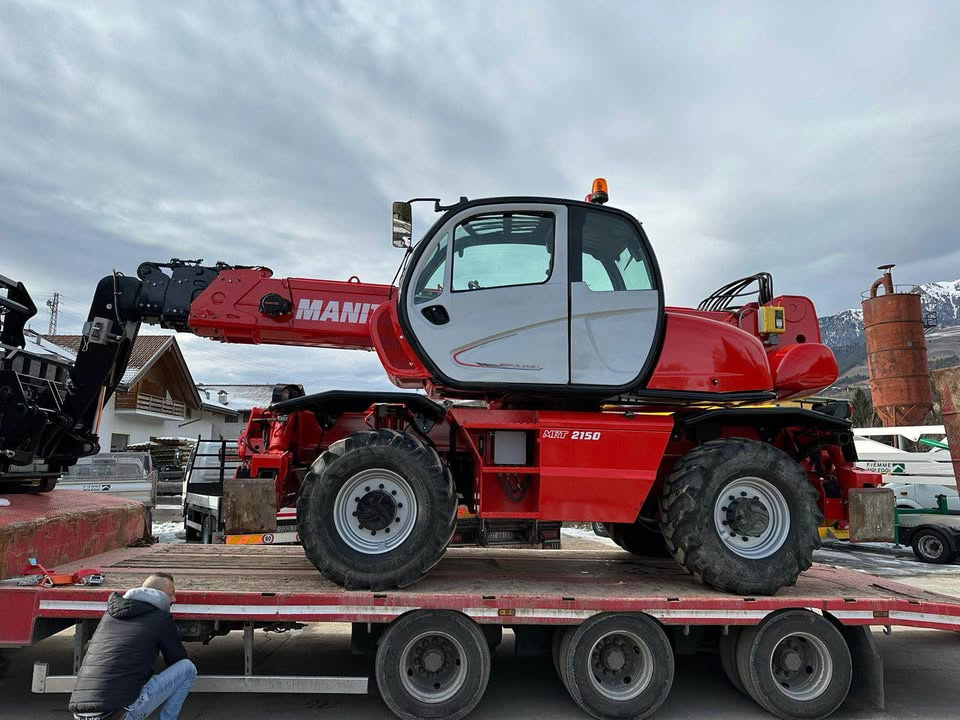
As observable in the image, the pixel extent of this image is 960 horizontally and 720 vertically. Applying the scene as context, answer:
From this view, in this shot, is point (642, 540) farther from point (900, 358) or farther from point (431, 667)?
point (900, 358)

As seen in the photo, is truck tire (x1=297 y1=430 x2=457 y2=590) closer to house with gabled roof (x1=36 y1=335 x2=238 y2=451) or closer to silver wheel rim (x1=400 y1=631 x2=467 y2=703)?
silver wheel rim (x1=400 y1=631 x2=467 y2=703)

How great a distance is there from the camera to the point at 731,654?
5.66 metres

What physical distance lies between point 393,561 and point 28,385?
4.06m

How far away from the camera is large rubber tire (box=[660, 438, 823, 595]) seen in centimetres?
552

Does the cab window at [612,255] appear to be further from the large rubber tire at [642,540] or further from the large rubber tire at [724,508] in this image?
the large rubber tire at [642,540]

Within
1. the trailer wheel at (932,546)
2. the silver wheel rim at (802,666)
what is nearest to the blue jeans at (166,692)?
the silver wheel rim at (802,666)

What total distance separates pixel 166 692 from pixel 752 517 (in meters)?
4.72

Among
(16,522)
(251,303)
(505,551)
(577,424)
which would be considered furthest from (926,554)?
(16,522)

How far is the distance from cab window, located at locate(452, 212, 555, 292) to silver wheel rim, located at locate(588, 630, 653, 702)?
305cm

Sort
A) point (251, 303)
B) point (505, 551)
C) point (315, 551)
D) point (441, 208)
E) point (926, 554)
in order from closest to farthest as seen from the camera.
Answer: point (315, 551) < point (441, 208) < point (251, 303) < point (505, 551) < point (926, 554)

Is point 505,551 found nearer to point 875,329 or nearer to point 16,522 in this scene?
point 16,522

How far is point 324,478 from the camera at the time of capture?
→ 5336 millimetres

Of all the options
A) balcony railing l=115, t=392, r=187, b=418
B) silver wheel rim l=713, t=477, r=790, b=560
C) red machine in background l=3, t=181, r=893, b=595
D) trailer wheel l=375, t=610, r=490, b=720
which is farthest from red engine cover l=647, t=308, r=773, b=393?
balcony railing l=115, t=392, r=187, b=418

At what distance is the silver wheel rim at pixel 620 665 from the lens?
5.29 meters
